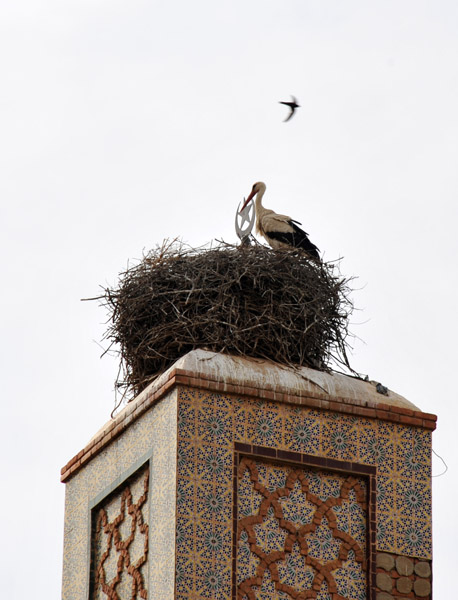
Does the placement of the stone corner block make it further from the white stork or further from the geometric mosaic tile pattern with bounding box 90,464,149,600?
the white stork

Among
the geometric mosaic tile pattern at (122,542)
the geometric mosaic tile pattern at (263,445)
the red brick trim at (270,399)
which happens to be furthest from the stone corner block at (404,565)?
the geometric mosaic tile pattern at (122,542)

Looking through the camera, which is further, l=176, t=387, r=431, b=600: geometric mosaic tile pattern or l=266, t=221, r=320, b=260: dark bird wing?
l=266, t=221, r=320, b=260: dark bird wing

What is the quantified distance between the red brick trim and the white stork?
1.94 meters

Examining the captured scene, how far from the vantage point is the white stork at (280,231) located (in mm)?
14992

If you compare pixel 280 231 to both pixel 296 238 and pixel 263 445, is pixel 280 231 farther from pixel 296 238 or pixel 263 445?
pixel 263 445

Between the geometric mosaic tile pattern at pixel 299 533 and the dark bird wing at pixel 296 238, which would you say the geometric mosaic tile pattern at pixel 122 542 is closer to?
the geometric mosaic tile pattern at pixel 299 533

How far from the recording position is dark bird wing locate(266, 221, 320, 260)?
48.9ft

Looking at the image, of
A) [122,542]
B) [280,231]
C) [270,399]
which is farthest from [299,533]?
[280,231]

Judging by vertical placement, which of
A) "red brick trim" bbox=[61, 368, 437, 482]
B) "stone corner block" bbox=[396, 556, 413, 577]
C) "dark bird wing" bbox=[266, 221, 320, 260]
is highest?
"dark bird wing" bbox=[266, 221, 320, 260]

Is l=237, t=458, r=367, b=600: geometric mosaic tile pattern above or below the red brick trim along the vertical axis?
below

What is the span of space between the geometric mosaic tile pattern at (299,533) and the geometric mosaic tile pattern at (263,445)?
5 cm

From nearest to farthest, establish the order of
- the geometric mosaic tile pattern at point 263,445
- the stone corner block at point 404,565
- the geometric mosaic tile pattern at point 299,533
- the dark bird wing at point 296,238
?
the geometric mosaic tile pattern at point 263,445
the geometric mosaic tile pattern at point 299,533
the stone corner block at point 404,565
the dark bird wing at point 296,238

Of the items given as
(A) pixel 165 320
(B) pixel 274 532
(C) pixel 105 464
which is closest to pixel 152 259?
(A) pixel 165 320

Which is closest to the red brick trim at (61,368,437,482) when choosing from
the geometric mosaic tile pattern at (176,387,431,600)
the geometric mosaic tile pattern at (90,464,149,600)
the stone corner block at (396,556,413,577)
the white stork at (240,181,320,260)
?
the geometric mosaic tile pattern at (176,387,431,600)
